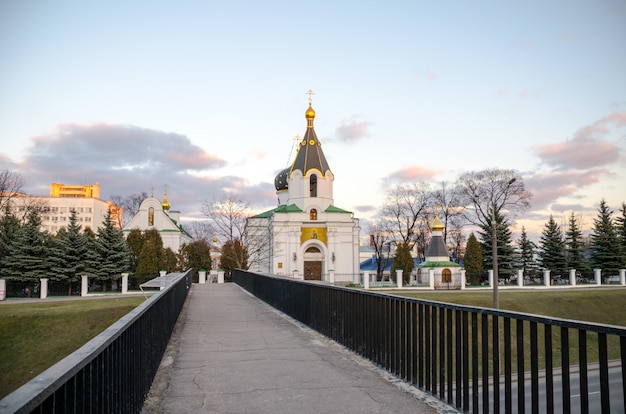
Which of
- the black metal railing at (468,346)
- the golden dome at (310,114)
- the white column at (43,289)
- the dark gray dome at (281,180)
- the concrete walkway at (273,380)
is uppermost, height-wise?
the golden dome at (310,114)

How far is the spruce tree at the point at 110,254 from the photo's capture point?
3822 cm

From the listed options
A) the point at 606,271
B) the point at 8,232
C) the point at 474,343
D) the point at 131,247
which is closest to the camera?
the point at 474,343

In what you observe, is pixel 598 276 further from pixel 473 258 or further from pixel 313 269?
pixel 313 269

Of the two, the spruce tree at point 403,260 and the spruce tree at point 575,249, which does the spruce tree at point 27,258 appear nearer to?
the spruce tree at point 403,260

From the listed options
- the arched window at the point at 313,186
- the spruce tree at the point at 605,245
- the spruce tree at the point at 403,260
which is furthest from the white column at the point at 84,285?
the spruce tree at the point at 605,245

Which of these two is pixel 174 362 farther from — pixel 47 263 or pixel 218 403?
pixel 47 263

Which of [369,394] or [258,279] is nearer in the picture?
[369,394]

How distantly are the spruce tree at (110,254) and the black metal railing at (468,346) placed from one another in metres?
32.6

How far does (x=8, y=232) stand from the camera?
39.6 metres

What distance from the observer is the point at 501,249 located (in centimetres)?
4684

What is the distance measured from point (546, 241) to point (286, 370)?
47480 mm

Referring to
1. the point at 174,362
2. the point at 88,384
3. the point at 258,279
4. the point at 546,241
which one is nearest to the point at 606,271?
the point at 546,241

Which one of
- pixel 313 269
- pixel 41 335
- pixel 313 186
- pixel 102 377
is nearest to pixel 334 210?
pixel 313 186

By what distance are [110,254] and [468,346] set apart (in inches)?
1503
